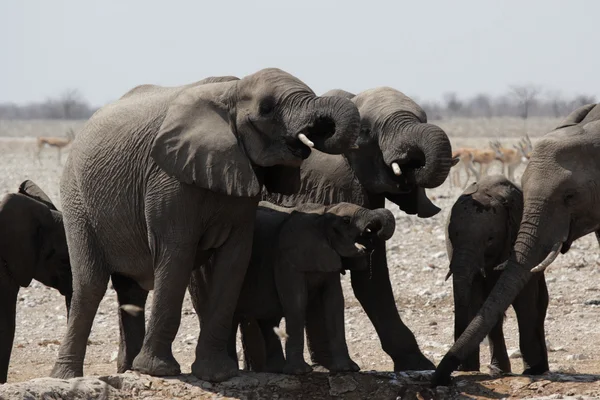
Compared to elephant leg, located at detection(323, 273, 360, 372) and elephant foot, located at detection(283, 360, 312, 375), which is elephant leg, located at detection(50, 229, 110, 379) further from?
elephant leg, located at detection(323, 273, 360, 372)

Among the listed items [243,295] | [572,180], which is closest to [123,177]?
[243,295]

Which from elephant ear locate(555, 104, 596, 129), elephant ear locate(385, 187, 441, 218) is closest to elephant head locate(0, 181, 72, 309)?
elephant ear locate(385, 187, 441, 218)

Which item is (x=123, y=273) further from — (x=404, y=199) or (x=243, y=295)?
(x=404, y=199)

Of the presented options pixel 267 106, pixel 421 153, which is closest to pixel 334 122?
pixel 267 106

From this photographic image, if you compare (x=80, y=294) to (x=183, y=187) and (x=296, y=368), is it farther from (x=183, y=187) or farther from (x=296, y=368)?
(x=296, y=368)

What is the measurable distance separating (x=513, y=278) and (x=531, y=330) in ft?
3.64

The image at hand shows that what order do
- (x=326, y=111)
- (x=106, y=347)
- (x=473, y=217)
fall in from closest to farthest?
1. (x=326, y=111)
2. (x=473, y=217)
3. (x=106, y=347)

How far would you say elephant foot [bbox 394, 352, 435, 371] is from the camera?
9969mm

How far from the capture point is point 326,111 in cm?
866

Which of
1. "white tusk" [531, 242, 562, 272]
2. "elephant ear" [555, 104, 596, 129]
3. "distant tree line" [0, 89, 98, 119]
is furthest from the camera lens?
"distant tree line" [0, 89, 98, 119]

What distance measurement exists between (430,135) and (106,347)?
520cm

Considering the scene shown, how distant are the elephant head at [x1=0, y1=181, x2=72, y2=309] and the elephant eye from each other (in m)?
2.32

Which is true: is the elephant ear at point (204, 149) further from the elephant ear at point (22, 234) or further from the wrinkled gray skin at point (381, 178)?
the elephant ear at point (22, 234)

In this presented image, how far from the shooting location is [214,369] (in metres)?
9.17
